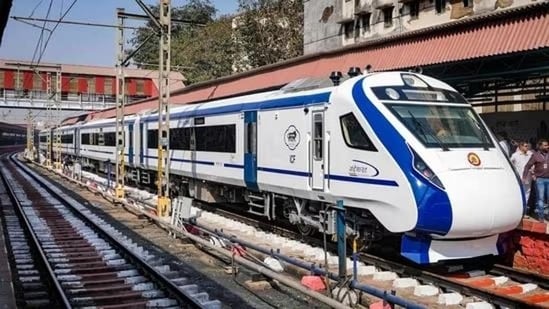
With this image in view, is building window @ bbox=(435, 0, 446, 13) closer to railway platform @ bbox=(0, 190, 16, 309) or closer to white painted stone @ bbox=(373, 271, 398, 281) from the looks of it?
white painted stone @ bbox=(373, 271, 398, 281)

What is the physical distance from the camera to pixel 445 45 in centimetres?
1262

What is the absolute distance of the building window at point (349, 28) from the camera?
35.6m

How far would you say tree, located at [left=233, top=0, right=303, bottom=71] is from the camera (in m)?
41.5

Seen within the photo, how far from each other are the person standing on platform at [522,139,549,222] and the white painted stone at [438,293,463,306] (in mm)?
3296

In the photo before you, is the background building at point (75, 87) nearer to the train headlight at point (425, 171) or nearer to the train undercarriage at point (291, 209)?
the train undercarriage at point (291, 209)

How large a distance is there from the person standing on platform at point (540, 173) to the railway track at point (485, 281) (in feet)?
5.16

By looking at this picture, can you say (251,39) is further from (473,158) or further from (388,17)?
(473,158)

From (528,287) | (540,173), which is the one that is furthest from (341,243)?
(540,173)

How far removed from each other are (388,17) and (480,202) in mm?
25708

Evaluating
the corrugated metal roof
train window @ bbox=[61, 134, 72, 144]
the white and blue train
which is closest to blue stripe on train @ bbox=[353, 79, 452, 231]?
the white and blue train

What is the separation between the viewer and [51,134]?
4975 centimetres

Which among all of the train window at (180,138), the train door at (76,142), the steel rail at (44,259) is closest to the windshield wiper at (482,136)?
the steel rail at (44,259)

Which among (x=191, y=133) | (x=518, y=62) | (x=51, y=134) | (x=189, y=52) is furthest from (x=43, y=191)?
(x=189, y=52)

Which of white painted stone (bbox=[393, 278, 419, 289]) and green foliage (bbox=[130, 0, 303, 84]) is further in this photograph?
green foliage (bbox=[130, 0, 303, 84])
